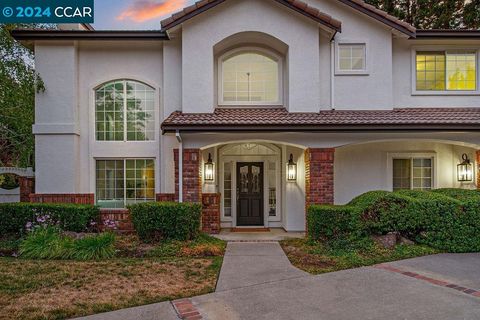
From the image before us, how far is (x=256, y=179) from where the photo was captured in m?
12.6

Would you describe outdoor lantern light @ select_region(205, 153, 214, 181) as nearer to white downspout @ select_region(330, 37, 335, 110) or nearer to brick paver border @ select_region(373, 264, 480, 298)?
white downspout @ select_region(330, 37, 335, 110)

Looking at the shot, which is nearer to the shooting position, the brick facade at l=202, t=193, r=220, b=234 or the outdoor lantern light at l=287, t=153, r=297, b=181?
the brick facade at l=202, t=193, r=220, b=234

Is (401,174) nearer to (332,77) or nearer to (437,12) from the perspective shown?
(332,77)

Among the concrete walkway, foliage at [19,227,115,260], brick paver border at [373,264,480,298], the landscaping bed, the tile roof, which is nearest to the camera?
brick paver border at [373,264,480,298]

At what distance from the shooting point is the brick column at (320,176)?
9.94 meters

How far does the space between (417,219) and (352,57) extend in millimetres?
5776

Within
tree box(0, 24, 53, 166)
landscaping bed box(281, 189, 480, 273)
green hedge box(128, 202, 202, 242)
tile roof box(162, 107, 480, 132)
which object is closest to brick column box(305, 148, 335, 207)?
tile roof box(162, 107, 480, 132)

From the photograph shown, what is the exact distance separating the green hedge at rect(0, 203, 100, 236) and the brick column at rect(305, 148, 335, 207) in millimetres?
6148

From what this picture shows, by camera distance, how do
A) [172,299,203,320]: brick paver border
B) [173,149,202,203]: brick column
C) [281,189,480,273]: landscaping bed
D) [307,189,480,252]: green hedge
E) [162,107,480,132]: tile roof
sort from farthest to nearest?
[173,149,202,203]: brick column, [162,107,480,132]: tile roof, [307,189,480,252]: green hedge, [281,189,480,273]: landscaping bed, [172,299,203,320]: brick paver border

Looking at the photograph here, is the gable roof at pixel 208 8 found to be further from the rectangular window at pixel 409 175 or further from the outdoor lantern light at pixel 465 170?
the outdoor lantern light at pixel 465 170

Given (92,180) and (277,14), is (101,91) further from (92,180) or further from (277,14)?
(277,14)

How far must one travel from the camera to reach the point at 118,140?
11.5 meters

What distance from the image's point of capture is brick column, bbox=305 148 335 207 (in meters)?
9.94

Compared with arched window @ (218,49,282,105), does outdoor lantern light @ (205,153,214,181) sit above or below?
below
